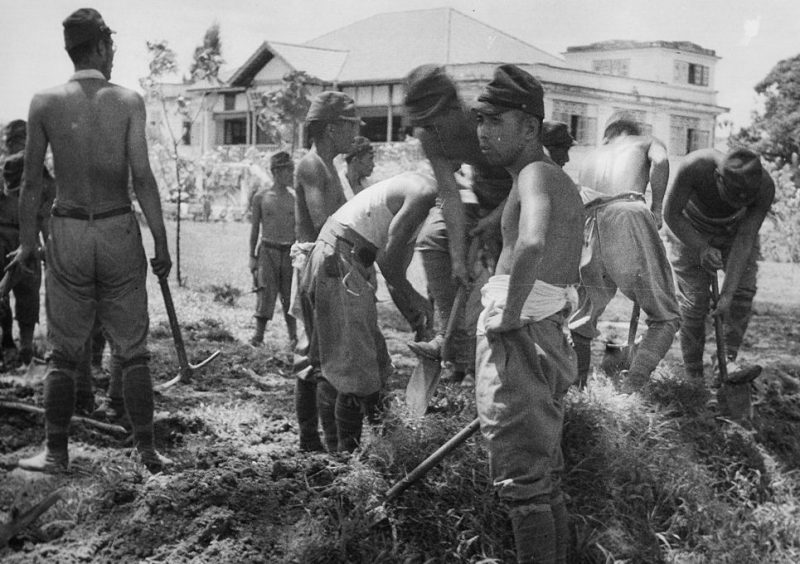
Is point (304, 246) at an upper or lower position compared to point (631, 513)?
upper

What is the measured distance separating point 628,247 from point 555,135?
87cm

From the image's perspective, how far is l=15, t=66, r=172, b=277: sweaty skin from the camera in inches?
182

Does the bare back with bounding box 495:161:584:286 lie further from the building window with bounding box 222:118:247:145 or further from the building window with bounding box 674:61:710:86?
the building window with bounding box 222:118:247:145

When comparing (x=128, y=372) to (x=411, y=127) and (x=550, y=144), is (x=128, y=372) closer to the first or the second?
(x=411, y=127)

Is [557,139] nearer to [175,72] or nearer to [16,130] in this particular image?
[16,130]

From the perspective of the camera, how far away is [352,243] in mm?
4730

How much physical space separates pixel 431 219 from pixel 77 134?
195 centimetres

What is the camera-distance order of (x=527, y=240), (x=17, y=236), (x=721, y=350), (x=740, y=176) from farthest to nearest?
(x=17, y=236) → (x=721, y=350) → (x=740, y=176) → (x=527, y=240)

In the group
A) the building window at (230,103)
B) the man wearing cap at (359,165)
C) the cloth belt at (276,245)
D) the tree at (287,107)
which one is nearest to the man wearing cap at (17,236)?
the man wearing cap at (359,165)

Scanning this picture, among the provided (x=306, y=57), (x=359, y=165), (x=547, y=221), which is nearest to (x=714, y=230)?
(x=359, y=165)

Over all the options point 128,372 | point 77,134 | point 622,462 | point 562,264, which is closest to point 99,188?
point 77,134

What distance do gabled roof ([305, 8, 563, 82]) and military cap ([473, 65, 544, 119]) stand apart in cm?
1705

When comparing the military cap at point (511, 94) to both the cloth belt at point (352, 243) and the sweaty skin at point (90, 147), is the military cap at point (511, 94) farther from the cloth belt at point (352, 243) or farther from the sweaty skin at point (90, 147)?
the sweaty skin at point (90, 147)

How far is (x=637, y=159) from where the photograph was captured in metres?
6.32
